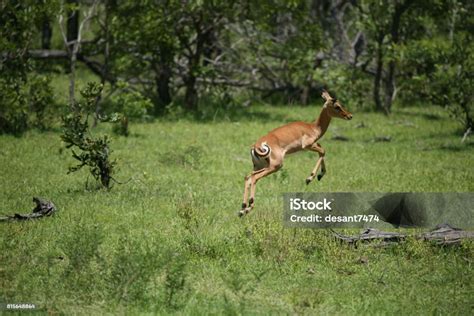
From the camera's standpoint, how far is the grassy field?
296 inches

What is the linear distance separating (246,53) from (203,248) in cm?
1575

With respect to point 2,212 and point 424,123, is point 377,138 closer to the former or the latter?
point 424,123

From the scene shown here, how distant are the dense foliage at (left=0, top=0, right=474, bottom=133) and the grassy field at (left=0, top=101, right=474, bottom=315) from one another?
10.9 feet

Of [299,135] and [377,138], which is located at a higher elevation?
[299,135]

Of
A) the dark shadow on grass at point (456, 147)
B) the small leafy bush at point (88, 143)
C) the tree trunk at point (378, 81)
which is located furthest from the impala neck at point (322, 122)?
the tree trunk at point (378, 81)

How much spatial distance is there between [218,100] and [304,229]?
43.9 ft

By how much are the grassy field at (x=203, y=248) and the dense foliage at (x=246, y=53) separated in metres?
3.31

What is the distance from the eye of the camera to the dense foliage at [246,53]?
18.5 meters

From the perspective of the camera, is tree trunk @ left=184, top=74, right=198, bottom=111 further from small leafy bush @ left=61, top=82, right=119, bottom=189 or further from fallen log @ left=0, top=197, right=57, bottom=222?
fallen log @ left=0, top=197, right=57, bottom=222

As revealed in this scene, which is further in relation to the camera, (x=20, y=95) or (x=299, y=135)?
(x=20, y=95)

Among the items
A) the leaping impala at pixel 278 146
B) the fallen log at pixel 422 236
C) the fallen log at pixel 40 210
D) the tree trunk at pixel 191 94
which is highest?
the leaping impala at pixel 278 146

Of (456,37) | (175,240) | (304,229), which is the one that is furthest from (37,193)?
(456,37)

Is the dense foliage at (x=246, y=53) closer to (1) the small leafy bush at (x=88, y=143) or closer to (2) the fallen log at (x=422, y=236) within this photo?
(1) the small leafy bush at (x=88, y=143)

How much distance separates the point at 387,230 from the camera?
10.3 meters
